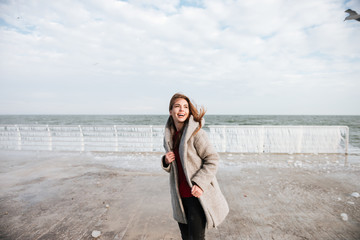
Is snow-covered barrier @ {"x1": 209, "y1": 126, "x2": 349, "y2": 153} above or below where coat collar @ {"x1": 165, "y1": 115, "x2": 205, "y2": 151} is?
below

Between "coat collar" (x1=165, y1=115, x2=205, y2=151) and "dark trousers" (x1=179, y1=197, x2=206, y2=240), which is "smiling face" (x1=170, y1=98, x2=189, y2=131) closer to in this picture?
"coat collar" (x1=165, y1=115, x2=205, y2=151)

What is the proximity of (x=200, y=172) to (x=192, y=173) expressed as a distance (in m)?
0.08

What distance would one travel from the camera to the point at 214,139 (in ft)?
25.9

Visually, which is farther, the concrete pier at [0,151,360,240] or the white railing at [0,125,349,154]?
the white railing at [0,125,349,154]

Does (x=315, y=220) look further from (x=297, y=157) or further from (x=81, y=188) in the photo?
(x=297, y=157)

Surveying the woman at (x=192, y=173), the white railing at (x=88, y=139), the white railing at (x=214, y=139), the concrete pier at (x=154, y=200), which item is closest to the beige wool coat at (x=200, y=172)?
the woman at (x=192, y=173)

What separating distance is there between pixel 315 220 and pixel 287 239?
72cm

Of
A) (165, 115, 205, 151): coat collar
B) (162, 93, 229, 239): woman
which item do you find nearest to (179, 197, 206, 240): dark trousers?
(162, 93, 229, 239): woman

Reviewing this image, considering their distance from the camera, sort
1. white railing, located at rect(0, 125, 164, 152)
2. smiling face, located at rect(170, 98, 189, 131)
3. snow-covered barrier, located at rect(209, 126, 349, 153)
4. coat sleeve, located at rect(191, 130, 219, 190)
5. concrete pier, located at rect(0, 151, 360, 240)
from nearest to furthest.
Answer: coat sleeve, located at rect(191, 130, 219, 190), smiling face, located at rect(170, 98, 189, 131), concrete pier, located at rect(0, 151, 360, 240), snow-covered barrier, located at rect(209, 126, 349, 153), white railing, located at rect(0, 125, 164, 152)

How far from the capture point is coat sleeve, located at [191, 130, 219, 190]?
1535 mm

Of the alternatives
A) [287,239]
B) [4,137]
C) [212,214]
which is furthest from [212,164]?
[4,137]

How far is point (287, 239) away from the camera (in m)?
2.35

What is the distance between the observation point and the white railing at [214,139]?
7434 millimetres

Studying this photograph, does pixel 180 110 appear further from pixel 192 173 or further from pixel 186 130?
pixel 192 173
